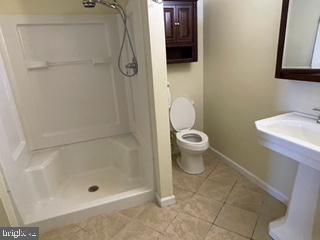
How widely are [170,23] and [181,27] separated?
0.42 feet

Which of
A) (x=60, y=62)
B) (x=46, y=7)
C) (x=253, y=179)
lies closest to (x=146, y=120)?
(x=60, y=62)

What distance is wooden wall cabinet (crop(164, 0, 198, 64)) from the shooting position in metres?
2.14

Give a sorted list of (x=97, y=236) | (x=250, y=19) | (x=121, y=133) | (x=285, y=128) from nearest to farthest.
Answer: (x=285, y=128), (x=97, y=236), (x=250, y=19), (x=121, y=133)

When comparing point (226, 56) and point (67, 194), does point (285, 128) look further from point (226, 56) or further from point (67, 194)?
point (67, 194)

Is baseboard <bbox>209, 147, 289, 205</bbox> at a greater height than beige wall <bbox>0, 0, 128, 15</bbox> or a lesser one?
lesser

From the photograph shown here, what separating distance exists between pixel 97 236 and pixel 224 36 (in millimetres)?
2186

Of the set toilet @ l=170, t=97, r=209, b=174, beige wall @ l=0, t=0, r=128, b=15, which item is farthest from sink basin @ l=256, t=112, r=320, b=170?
beige wall @ l=0, t=0, r=128, b=15

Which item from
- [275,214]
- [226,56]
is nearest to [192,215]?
[275,214]

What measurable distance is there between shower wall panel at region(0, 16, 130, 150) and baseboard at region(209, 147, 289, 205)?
130 cm

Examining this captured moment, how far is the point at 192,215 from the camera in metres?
1.73

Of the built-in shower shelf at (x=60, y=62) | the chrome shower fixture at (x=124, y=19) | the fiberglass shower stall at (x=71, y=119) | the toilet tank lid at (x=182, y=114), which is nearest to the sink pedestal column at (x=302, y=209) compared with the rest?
the fiberglass shower stall at (x=71, y=119)

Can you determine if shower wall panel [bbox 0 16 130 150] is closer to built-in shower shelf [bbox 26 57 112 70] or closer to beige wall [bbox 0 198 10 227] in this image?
built-in shower shelf [bbox 26 57 112 70]

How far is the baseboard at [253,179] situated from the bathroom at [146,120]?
0.01 meters

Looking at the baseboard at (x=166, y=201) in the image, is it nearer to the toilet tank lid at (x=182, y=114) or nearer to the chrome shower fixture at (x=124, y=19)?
the toilet tank lid at (x=182, y=114)
